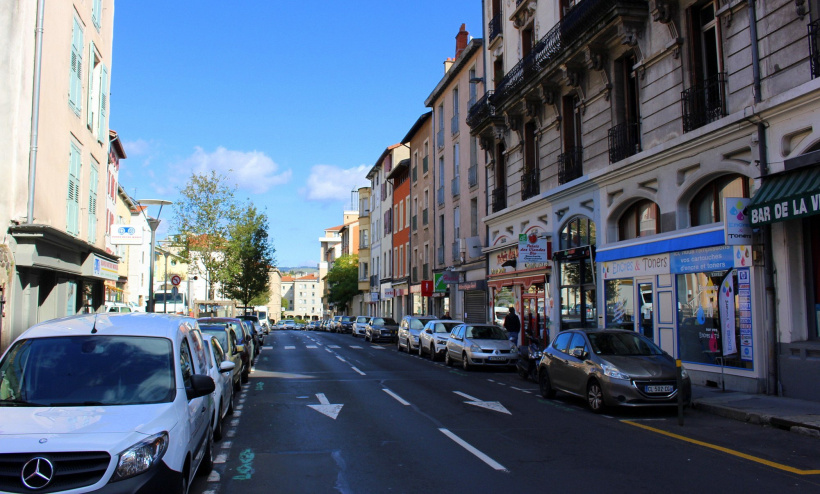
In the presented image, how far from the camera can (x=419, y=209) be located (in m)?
44.1

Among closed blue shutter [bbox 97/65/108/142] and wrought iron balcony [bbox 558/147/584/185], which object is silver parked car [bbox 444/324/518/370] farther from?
closed blue shutter [bbox 97/65/108/142]

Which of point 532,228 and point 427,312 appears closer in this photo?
point 532,228

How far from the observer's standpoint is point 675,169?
16.2 metres

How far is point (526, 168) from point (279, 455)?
64.1 ft

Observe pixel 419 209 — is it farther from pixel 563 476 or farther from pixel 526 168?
pixel 563 476

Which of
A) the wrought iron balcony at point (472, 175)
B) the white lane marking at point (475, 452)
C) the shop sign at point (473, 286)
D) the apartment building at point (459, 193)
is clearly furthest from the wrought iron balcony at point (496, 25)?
the white lane marking at point (475, 452)

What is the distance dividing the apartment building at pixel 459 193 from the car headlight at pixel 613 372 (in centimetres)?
1925

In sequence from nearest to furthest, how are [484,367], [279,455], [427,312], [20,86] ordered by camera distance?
1. [279,455]
2. [20,86]
3. [484,367]
4. [427,312]

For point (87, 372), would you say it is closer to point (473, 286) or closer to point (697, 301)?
point (697, 301)

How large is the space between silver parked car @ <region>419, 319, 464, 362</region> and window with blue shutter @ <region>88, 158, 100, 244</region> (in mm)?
12098

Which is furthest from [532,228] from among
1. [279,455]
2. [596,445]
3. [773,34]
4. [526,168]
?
[279,455]

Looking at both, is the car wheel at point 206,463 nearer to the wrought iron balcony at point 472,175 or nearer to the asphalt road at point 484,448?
the asphalt road at point 484,448

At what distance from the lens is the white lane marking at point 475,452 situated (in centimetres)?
755

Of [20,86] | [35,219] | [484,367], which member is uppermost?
[20,86]
